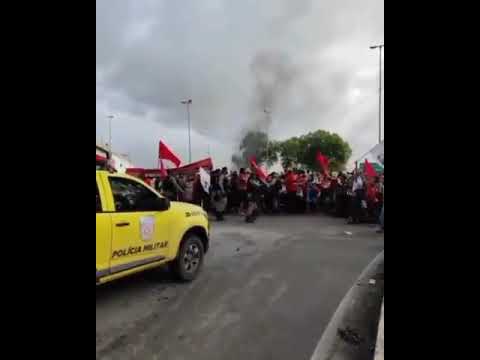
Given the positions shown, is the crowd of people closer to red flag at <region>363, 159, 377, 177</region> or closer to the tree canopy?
red flag at <region>363, 159, 377, 177</region>

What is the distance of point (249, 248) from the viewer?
7.16 metres

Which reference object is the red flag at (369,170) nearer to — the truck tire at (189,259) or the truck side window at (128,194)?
the truck tire at (189,259)

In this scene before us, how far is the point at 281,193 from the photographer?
13664 mm

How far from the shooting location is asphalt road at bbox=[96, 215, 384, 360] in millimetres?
3078

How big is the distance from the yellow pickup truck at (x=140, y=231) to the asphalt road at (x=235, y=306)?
458mm

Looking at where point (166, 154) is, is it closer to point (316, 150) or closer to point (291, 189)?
point (291, 189)

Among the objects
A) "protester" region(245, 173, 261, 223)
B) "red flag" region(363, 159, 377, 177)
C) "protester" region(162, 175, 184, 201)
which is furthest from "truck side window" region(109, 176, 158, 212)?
"red flag" region(363, 159, 377, 177)

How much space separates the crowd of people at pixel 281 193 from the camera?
11062mm

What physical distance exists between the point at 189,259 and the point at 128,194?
1455 mm

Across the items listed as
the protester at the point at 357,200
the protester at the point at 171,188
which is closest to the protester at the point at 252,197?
the protester at the point at 171,188
